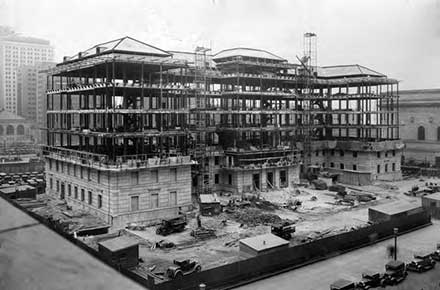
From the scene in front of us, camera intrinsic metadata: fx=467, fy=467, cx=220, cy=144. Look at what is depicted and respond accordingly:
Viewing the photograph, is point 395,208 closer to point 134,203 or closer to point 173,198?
point 173,198

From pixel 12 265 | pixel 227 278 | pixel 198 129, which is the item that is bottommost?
pixel 227 278

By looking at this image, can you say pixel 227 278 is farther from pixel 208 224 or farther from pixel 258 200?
pixel 258 200

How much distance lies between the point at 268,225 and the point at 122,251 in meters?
21.2

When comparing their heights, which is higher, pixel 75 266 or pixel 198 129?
pixel 198 129

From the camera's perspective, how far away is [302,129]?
293ft

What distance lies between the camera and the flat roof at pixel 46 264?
19141mm

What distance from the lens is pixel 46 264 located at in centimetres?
2116

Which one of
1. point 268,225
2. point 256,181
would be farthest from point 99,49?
point 256,181

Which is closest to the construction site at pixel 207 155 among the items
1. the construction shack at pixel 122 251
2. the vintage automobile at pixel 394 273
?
the construction shack at pixel 122 251

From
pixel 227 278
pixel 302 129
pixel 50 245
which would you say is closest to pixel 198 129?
pixel 302 129

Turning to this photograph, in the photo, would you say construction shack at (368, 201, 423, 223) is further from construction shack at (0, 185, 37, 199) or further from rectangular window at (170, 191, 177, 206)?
construction shack at (0, 185, 37, 199)

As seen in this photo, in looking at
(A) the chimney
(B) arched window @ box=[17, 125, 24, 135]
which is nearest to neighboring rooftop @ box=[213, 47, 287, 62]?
(A) the chimney

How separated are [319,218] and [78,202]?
3117cm

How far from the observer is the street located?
36.2 meters
